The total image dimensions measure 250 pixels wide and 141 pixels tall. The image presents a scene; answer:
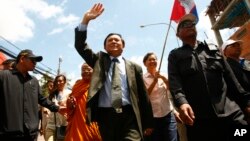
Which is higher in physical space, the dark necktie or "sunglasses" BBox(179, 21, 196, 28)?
"sunglasses" BBox(179, 21, 196, 28)

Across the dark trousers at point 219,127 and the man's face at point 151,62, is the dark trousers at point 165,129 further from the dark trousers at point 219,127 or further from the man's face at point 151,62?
the dark trousers at point 219,127

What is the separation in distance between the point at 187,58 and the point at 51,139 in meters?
3.58

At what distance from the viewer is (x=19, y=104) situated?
3.96 metres

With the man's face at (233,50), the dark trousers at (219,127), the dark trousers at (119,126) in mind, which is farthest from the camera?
the man's face at (233,50)

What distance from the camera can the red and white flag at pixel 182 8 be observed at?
609 cm

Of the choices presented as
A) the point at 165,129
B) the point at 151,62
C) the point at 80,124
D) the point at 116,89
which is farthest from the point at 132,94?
the point at 151,62

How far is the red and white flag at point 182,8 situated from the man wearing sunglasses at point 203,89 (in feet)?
9.46

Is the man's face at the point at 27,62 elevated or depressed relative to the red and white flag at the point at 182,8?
depressed

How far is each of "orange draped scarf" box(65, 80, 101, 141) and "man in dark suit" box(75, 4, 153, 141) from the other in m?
1.06

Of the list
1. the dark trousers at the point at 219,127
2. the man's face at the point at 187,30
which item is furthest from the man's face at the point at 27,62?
the dark trousers at the point at 219,127

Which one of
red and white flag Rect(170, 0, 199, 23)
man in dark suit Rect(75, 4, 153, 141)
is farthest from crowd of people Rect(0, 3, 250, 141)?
red and white flag Rect(170, 0, 199, 23)

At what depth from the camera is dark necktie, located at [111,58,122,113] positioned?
10.5 feet

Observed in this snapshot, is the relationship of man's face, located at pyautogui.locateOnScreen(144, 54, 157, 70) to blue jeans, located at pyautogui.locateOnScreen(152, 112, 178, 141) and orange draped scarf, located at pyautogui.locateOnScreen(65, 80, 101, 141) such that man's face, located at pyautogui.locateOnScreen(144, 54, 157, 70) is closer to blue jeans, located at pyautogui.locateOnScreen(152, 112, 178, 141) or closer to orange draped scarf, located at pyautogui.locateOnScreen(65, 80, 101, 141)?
blue jeans, located at pyautogui.locateOnScreen(152, 112, 178, 141)

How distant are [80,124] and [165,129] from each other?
1361mm
